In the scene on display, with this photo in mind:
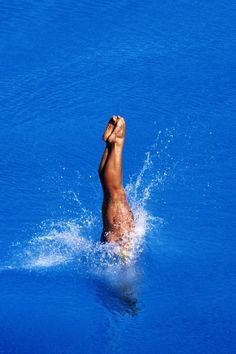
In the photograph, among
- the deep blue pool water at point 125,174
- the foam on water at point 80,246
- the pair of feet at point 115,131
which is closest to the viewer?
the pair of feet at point 115,131

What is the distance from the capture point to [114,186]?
4953 millimetres

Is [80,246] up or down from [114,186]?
up

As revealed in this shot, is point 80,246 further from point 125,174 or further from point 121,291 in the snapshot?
point 125,174

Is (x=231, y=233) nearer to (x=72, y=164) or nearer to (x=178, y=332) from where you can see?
(x=178, y=332)

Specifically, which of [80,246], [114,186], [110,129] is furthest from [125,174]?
[110,129]

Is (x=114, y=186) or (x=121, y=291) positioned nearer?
(x=114, y=186)

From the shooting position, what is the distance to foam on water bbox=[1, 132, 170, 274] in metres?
5.54

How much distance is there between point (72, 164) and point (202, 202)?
139 cm

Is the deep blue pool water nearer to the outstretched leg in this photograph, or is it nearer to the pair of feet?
the outstretched leg

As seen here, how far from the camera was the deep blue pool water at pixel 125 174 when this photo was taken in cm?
519

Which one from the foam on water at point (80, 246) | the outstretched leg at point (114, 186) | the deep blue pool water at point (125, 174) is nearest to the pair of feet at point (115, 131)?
the outstretched leg at point (114, 186)

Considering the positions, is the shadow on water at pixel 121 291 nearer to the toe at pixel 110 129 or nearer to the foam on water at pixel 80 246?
the foam on water at pixel 80 246

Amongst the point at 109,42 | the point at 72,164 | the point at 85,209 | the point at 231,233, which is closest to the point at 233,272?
the point at 231,233

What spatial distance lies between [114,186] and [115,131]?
0.45 metres
